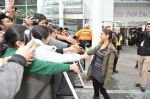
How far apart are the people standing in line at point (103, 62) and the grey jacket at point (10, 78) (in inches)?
156

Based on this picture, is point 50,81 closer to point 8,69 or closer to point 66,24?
point 8,69

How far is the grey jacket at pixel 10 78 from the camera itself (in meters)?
1.61

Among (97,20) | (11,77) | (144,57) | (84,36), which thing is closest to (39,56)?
(11,77)

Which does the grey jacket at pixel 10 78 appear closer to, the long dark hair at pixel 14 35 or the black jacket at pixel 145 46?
the long dark hair at pixel 14 35

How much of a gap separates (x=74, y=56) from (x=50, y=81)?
653 millimetres

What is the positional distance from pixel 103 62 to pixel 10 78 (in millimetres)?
4152

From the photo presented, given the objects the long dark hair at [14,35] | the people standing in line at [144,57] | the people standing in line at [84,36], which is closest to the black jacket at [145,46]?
the people standing in line at [144,57]

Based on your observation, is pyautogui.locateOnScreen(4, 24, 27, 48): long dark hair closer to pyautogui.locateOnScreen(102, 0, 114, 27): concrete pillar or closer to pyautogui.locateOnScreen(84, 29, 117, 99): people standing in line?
pyautogui.locateOnScreen(84, 29, 117, 99): people standing in line

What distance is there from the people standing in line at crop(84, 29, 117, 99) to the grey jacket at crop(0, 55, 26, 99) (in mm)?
3973

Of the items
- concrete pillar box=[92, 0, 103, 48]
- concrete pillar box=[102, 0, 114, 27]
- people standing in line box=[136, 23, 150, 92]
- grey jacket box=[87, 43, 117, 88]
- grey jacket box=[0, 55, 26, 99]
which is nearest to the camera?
grey jacket box=[0, 55, 26, 99]

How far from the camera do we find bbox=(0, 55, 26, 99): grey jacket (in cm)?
161

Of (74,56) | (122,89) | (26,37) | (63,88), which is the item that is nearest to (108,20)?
(122,89)

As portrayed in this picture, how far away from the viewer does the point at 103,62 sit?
18.6 feet

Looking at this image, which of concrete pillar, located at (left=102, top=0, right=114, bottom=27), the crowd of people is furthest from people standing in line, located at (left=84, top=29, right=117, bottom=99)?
concrete pillar, located at (left=102, top=0, right=114, bottom=27)
